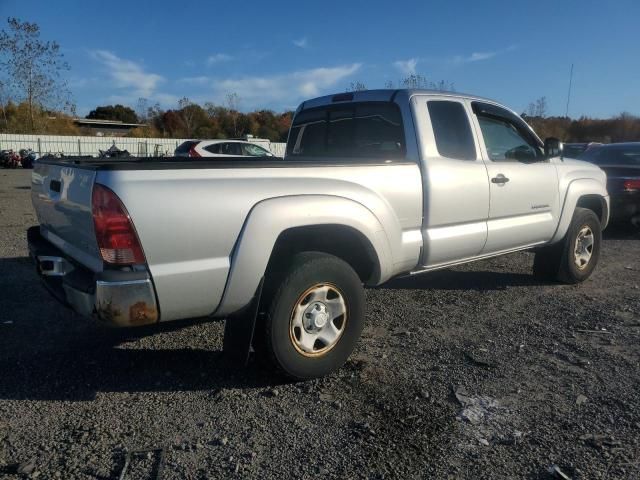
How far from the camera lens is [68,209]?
3.26m

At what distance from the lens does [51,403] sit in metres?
3.30

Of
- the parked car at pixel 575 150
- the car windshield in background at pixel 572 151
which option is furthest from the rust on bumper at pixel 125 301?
the car windshield in background at pixel 572 151

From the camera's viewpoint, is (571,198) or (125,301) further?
(571,198)

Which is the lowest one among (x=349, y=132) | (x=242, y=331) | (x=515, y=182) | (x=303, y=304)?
(x=242, y=331)

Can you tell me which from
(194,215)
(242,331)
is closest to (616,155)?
(242,331)

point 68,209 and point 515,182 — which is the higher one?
point 515,182

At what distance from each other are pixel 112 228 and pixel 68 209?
659mm

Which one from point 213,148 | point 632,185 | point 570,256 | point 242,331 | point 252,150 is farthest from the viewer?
point 252,150

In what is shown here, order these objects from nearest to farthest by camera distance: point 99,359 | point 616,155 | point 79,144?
point 99,359 < point 616,155 < point 79,144

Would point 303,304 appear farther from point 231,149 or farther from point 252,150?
point 252,150

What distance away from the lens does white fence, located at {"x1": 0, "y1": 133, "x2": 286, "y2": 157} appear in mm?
40656

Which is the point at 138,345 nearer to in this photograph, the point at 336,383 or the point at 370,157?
the point at 336,383

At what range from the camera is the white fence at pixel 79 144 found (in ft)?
133

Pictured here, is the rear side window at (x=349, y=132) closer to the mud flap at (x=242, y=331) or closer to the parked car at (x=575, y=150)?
the mud flap at (x=242, y=331)
